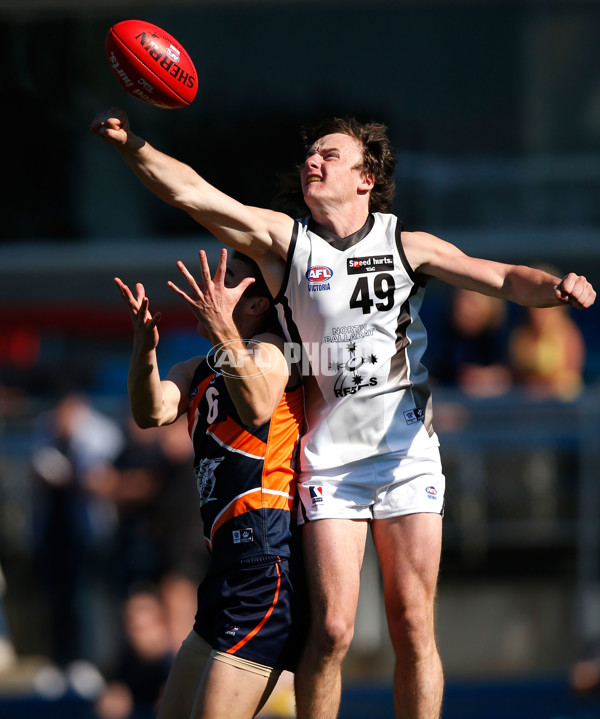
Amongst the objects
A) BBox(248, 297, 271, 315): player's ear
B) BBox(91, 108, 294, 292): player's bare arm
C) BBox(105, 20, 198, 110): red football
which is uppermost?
BBox(105, 20, 198, 110): red football

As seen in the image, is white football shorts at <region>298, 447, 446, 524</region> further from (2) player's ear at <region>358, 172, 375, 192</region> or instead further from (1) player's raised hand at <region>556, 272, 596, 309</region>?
(2) player's ear at <region>358, 172, 375, 192</region>

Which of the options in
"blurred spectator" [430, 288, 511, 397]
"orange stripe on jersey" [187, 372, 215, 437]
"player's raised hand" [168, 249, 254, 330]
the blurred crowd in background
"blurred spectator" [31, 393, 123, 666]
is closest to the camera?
"player's raised hand" [168, 249, 254, 330]

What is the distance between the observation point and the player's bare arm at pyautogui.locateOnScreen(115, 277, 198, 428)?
378 centimetres

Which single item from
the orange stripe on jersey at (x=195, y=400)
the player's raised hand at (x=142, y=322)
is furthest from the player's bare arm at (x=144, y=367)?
the orange stripe on jersey at (x=195, y=400)

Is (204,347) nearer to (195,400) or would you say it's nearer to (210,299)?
(195,400)

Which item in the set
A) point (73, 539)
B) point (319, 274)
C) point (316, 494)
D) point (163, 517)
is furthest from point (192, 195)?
point (73, 539)

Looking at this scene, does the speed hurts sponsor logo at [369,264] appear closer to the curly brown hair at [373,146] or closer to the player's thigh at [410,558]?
the curly brown hair at [373,146]

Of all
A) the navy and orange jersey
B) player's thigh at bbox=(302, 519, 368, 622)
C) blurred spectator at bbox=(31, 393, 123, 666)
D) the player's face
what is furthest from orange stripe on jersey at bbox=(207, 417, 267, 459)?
blurred spectator at bbox=(31, 393, 123, 666)

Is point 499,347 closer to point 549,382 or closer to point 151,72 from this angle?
point 549,382

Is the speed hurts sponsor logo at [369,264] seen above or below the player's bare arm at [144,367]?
above

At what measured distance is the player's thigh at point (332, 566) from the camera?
3.78 meters

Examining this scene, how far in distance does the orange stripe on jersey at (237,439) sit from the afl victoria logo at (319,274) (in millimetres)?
636

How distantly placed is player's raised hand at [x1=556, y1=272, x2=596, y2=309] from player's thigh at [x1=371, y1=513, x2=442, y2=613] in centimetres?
101

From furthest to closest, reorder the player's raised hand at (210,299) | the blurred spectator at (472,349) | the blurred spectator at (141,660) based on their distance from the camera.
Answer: the blurred spectator at (472,349) < the blurred spectator at (141,660) < the player's raised hand at (210,299)
